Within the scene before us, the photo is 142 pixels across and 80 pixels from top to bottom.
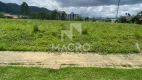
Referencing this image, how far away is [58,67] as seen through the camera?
471cm

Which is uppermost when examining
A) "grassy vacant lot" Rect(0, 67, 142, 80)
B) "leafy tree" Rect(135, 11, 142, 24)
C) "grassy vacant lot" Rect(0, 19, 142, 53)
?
"leafy tree" Rect(135, 11, 142, 24)

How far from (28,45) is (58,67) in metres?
2.30

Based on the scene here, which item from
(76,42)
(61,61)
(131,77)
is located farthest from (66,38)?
(131,77)

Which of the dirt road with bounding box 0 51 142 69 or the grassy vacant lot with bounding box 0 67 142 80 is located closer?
the grassy vacant lot with bounding box 0 67 142 80

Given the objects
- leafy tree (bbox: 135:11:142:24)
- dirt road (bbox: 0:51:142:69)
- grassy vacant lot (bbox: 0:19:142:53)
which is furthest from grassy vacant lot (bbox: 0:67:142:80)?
leafy tree (bbox: 135:11:142:24)

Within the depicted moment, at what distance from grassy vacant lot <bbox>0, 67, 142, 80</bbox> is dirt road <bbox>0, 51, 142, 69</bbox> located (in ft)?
1.30

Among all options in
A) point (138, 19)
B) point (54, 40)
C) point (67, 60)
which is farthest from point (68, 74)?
point (138, 19)

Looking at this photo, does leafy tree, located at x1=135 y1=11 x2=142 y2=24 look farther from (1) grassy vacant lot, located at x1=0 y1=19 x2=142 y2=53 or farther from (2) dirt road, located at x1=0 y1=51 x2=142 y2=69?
(2) dirt road, located at x1=0 y1=51 x2=142 y2=69

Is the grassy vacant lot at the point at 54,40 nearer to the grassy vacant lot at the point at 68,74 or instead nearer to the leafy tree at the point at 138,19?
the grassy vacant lot at the point at 68,74

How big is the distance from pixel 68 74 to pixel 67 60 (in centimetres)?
109

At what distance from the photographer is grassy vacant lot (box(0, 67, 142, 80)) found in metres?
4.04

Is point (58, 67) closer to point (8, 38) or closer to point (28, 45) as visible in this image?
point (28, 45)

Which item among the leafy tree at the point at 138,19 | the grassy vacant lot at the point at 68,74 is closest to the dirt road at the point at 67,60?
the grassy vacant lot at the point at 68,74

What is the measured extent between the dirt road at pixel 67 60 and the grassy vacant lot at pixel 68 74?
1.30 feet
